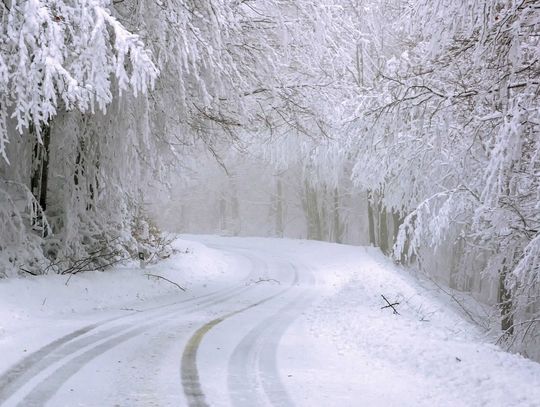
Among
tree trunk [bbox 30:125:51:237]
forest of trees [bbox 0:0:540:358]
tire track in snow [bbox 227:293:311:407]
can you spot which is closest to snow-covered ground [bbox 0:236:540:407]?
tire track in snow [bbox 227:293:311:407]

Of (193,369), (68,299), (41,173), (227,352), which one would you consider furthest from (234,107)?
(193,369)

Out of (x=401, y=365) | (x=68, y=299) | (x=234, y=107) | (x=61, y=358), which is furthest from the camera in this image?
(x=234, y=107)

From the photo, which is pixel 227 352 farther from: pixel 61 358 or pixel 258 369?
pixel 61 358

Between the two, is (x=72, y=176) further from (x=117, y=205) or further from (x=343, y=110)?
(x=343, y=110)

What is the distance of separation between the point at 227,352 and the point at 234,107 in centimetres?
695

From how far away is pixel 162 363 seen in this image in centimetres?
669

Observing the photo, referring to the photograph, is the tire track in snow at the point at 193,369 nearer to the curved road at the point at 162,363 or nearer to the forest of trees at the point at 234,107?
the curved road at the point at 162,363

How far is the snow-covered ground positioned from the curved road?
19mm

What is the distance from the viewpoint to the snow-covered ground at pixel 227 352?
565cm

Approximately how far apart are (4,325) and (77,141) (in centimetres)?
467

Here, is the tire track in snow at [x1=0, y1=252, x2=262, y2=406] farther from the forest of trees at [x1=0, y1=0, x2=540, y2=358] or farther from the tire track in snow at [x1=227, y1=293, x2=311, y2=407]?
the forest of trees at [x1=0, y1=0, x2=540, y2=358]

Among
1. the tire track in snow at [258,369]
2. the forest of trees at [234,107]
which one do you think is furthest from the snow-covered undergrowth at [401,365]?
the forest of trees at [234,107]

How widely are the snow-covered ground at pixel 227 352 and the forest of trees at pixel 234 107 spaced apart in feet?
4.60

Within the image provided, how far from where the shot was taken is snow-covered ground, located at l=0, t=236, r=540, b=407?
5.65 meters
